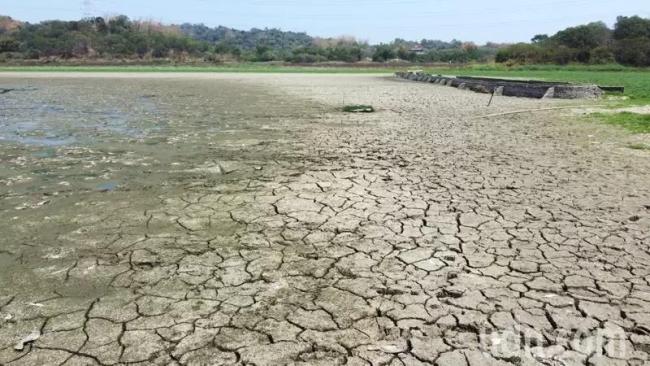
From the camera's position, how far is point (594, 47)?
62.6 m

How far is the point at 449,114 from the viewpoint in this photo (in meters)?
14.4

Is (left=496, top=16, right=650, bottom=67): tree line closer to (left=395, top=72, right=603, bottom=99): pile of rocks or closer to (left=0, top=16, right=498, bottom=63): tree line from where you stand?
(left=0, top=16, right=498, bottom=63): tree line

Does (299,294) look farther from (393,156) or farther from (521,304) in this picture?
(393,156)

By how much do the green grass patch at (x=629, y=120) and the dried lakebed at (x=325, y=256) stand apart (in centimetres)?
285

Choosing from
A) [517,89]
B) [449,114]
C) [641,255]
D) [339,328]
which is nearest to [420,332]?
[339,328]

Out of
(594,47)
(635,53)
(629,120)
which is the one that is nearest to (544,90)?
(629,120)

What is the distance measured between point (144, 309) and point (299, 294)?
996 mm

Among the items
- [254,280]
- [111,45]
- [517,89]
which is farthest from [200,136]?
[111,45]

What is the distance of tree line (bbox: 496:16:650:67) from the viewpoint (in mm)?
54344

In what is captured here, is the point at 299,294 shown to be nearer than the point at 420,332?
No

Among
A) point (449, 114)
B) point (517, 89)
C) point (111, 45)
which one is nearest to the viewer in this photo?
point (449, 114)

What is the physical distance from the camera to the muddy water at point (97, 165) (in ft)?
13.4

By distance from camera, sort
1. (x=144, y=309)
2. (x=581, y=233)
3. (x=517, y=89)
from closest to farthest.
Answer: (x=144, y=309), (x=581, y=233), (x=517, y=89)

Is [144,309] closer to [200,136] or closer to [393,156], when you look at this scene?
[393,156]
